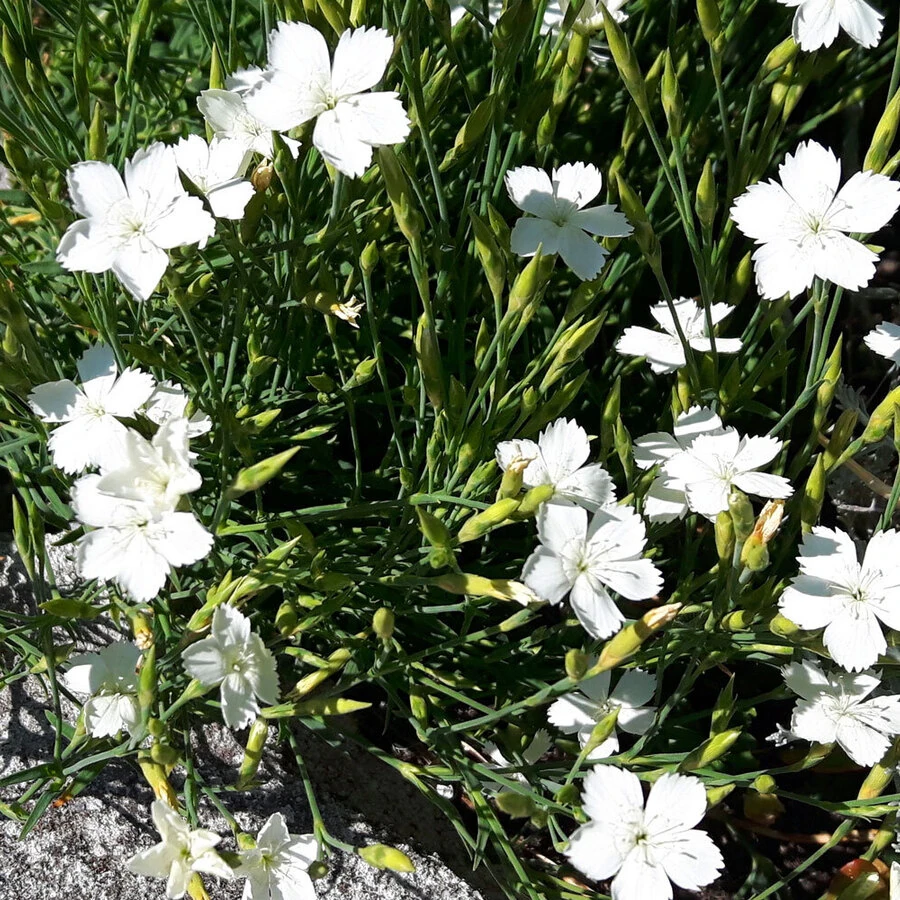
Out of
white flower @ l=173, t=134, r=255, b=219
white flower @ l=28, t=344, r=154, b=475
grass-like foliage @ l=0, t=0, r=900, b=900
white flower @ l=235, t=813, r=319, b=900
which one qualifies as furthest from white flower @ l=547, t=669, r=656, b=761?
white flower @ l=173, t=134, r=255, b=219

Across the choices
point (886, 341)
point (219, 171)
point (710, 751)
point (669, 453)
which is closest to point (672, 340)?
point (669, 453)

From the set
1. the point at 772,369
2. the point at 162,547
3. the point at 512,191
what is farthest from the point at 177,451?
the point at 772,369

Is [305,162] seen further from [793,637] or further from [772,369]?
[793,637]

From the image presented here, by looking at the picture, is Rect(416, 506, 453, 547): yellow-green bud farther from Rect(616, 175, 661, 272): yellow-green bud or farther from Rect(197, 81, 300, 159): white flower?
Rect(197, 81, 300, 159): white flower

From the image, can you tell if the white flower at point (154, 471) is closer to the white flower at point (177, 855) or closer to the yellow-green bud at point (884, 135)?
the white flower at point (177, 855)

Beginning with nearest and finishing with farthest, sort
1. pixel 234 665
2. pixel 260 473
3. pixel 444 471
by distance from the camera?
pixel 260 473
pixel 234 665
pixel 444 471

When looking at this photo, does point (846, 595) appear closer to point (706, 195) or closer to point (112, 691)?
point (706, 195)

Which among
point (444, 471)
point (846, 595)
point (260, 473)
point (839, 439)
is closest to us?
point (260, 473)

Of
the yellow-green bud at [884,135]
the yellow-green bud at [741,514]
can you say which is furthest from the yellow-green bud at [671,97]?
the yellow-green bud at [741,514]
